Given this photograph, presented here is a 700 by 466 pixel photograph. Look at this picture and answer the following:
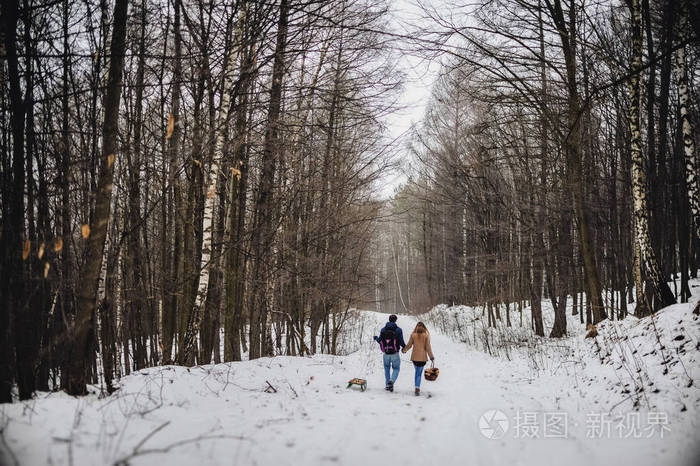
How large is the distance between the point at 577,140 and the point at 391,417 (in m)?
9.02

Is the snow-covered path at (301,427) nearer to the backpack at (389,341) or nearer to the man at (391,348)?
the man at (391,348)

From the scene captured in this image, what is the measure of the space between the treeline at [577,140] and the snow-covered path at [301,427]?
363 cm

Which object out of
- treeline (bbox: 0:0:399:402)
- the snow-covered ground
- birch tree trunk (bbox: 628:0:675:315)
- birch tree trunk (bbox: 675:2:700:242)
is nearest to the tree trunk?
treeline (bbox: 0:0:399:402)

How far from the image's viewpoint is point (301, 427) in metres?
3.91

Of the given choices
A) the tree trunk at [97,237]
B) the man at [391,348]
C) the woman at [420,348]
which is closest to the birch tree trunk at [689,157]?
the woman at [420,348]

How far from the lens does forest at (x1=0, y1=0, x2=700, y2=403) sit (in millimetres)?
4105

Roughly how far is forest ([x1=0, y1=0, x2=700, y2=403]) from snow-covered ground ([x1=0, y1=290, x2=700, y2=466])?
0.90 m

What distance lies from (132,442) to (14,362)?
2867 millimetres

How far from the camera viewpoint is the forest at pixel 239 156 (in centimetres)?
411

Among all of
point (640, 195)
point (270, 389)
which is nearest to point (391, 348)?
point (270, 389)

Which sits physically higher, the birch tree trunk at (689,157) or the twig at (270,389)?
the birch tree trunk at (689,157)

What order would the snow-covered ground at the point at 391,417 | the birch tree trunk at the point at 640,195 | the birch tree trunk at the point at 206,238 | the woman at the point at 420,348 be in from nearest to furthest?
the snow-covered ground at the point at 391,417 → the birch tree trunk at the point at 206,238 → the woman at the point at 420,348 → the birch tree trunk at the point at 640,195

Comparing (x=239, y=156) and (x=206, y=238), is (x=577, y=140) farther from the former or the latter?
(x=206, y=238)

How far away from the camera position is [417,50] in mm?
5402
